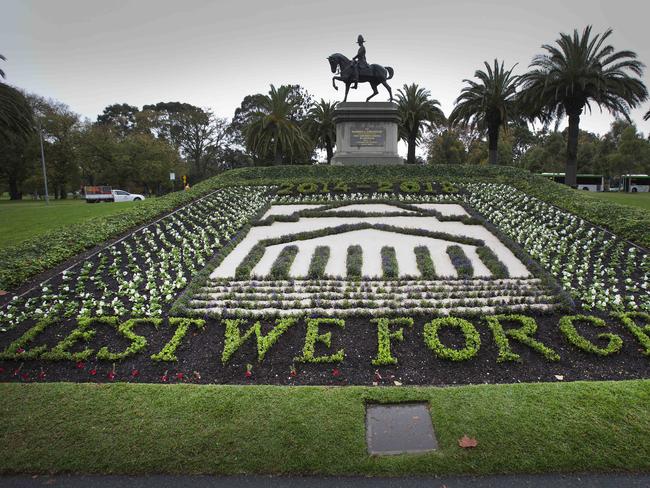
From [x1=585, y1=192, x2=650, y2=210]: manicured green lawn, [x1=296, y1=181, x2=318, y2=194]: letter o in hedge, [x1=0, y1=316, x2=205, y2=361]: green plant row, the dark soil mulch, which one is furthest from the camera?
[x1=296, y1=181, x2=318, y2=194]: letter o in hedge

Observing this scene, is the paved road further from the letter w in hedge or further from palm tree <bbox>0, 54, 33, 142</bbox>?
palm tree <bbox>0, 54, 33, 142</bbox>

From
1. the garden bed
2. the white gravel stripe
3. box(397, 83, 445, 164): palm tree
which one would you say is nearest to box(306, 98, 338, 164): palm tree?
box(397, 83, 445, 164): palm tree

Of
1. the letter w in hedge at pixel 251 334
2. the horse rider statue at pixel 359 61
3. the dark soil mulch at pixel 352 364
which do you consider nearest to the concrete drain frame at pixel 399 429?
the dark soil mulch at pixel 352 364

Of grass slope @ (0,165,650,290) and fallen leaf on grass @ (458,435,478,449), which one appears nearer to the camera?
fallen leaf on grass @ (458,435,478,449)

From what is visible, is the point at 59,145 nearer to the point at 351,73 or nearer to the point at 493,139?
the point at 351,73

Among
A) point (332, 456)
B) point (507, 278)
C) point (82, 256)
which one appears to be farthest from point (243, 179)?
point (332, 456)

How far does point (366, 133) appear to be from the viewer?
25.4m

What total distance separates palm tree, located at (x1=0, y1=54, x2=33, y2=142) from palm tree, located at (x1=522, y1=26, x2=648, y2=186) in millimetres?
29312

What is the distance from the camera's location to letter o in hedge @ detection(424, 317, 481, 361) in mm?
7074

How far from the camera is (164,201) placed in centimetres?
1797

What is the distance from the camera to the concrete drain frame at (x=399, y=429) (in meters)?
5.01

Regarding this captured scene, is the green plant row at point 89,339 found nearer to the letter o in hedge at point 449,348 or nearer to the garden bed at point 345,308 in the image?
the garden bed at point 345,308

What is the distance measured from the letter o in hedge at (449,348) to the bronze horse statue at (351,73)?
771 inches

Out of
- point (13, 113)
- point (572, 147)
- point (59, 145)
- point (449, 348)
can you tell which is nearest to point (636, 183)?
point (572, 147)
